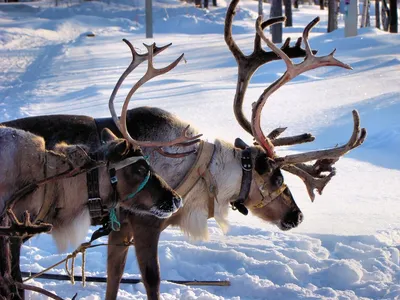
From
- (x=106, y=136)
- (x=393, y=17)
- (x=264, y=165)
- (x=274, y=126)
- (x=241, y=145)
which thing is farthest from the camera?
(x=393, y=17)

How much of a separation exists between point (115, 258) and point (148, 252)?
42cm

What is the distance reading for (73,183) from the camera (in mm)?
4367

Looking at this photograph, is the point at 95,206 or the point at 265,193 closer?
the point at 95,206

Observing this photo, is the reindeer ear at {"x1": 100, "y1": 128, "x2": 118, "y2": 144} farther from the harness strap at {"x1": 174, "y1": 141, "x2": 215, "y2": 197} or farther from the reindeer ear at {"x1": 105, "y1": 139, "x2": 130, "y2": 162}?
the harness strap at {"x1": 174, "y1": 141, "x2": 215, "y2": 197}

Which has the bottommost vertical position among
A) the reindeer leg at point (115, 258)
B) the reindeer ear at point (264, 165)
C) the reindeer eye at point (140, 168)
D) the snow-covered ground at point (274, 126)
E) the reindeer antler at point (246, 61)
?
the snow-covered ground at point (274, 126)

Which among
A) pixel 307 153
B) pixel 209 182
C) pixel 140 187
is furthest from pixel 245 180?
pixel 140 187

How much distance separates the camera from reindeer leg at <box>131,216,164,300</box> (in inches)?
190

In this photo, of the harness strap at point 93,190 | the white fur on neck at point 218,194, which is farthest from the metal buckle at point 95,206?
the white fur on neck at point 218,194

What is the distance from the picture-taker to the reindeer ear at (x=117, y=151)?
4262 mm

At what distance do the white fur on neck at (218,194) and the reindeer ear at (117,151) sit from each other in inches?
35.0

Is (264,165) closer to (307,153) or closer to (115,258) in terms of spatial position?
(307,153)

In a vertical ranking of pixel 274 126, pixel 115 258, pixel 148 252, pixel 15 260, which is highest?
pixel 15 260

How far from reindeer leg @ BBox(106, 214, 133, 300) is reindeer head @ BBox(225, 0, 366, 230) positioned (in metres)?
0.82

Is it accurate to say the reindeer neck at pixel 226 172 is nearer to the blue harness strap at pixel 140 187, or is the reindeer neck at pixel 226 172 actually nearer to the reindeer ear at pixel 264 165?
the reindeer ear at pixel 264 165
